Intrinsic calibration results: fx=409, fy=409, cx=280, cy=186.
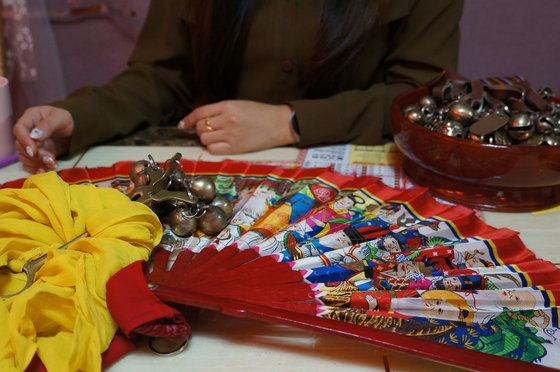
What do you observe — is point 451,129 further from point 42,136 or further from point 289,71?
point 42,136

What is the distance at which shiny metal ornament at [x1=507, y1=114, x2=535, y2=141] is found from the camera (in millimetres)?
541

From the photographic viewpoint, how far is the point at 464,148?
52 centimetres

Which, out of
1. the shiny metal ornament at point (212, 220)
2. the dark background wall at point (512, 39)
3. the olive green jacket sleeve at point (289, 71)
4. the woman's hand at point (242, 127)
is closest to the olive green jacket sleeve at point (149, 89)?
the olive green jacket sleeve at point (289, 71)

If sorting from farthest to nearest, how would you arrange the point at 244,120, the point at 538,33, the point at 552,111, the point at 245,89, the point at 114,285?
1. the point at 538,33
2. the point at 245,89
3. the point at 244,120
4. the point at 552,111
5. the point at 114,285

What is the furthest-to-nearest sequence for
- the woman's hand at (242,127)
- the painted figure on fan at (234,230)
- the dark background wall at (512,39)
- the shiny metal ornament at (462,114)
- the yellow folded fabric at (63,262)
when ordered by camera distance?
the dark background wall at (512,39), the woman's hand at (242,127), the shiny metal ornament at (462,114), the painted figure on fan at (234,230), the yellow folded fabric at (63,262)

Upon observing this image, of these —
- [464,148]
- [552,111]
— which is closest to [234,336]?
[464,148]

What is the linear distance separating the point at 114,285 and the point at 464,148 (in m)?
0.43

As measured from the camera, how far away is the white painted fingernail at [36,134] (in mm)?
653

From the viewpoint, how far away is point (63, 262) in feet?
Answer: 1.16

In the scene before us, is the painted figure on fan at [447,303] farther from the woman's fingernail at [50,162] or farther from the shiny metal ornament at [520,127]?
the woman's fingernail at [50,162]

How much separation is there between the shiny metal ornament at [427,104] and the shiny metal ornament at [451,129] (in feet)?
0.27

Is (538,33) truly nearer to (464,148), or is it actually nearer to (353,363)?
(464,148)

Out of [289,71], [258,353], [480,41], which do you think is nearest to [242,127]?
[289,71]

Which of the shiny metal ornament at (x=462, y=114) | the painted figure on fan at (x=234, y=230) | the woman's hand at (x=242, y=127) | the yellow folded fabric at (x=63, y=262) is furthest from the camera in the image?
the woman's hand at (x=242, y=127)
